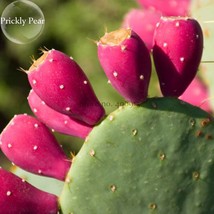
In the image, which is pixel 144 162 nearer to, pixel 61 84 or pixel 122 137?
pixel 122 137

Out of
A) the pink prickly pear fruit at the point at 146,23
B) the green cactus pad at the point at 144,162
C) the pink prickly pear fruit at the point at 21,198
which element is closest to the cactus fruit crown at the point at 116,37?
the green cactus pad at the point at 144,162

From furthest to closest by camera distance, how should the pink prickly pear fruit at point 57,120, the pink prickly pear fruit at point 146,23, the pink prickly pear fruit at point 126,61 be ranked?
the pink prickly pear fruit at point 146,23, the pink prickly pear fruit at point 57,120, the pink prickly pear fruit at point 126,61

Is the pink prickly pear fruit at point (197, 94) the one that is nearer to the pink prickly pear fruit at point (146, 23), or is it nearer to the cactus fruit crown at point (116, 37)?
the pink prickly pear fruit at point (146, 23)

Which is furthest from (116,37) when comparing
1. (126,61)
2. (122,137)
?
(122,137)

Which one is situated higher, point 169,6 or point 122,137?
point 122,137

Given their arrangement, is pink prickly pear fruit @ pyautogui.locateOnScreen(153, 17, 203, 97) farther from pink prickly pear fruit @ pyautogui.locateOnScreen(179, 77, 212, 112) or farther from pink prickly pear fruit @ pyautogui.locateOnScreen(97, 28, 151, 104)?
pink prickly pear fruit @ pyautogui.locateOnScreen(179, 77, 212, 112)

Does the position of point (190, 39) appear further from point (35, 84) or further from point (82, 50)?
point (82, 50)
